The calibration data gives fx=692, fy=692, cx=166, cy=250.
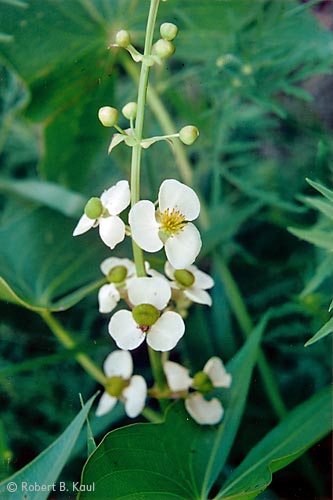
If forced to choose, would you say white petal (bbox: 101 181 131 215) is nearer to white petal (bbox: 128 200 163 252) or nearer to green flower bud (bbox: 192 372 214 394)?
white petal (bbox: 128 200 163 252)

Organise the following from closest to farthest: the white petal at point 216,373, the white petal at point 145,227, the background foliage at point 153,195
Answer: the white petal at point 145,227 < the white petal at point 216,373 < the background foliage at point 153,195

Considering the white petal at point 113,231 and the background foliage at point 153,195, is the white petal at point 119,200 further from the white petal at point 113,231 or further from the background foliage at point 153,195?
the background foliage at point 153,195

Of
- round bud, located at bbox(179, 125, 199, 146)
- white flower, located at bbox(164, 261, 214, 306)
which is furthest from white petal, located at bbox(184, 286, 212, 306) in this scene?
round bud, located at bbox(179, 125, 199, 146)

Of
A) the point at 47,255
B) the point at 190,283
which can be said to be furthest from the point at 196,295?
the point at 47,255

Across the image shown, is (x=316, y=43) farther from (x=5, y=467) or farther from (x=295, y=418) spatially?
(x=5, y=467)

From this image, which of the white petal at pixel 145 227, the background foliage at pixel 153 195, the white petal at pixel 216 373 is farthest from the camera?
the background foliage at pixel 153 195

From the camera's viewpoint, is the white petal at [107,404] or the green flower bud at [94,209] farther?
the white petal at [107,404]

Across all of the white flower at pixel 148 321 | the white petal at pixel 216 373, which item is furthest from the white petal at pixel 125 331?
the white petal at pixel 216 373

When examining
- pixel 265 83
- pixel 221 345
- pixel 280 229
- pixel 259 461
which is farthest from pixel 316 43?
pixel 259 461
